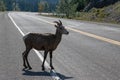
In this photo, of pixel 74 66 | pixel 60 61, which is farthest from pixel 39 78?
pixel 60 61

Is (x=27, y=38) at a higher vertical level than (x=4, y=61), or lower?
higher

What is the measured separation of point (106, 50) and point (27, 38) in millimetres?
5456

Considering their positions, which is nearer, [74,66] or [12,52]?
[74,66]

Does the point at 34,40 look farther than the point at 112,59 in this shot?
No

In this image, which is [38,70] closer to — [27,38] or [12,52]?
[27,38]

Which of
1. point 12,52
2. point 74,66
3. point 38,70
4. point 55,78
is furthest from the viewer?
point 12,52

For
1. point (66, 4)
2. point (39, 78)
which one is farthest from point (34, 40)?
point (66, 4)

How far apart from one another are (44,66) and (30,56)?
227 cm

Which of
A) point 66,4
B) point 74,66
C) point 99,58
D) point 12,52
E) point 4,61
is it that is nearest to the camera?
point 74,66

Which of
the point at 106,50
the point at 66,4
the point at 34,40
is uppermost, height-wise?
the point at 34,40

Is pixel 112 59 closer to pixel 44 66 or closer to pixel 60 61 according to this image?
pixel 60 61

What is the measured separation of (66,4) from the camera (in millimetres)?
113375

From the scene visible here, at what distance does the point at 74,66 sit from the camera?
11297mm

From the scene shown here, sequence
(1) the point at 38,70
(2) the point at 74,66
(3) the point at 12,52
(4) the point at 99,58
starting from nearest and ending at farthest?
(1) the point at 38,70
(2) the point at 74,66
(4) the point at 99,58
(3) the point at 12,52
